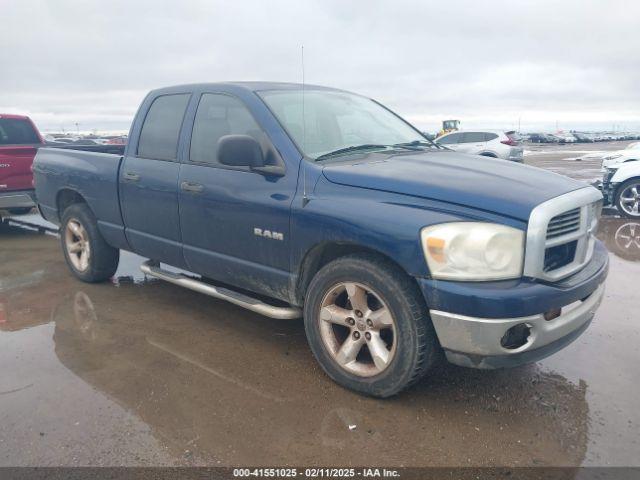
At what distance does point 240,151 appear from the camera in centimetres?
336

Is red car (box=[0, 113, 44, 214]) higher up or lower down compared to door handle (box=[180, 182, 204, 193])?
lower down

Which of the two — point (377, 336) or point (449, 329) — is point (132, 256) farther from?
point (449, 329)

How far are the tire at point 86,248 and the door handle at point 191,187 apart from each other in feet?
5.26

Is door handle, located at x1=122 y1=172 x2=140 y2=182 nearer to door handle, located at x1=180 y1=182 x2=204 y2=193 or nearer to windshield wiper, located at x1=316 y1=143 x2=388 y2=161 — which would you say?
door handle, located at x1=180 y1=182 x2=204 y2=193

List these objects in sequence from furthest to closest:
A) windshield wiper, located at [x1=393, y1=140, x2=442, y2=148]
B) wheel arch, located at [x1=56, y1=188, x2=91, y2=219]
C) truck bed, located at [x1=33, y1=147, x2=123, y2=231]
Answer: wheel arch, located at [x1=56, y1=188, x2=91, y2=219], truck bed, located at [x1=33, y1=147, x2=123, y2=231], windshield wiper, located at [x1=393, y1=140, x2=442, y2=148]

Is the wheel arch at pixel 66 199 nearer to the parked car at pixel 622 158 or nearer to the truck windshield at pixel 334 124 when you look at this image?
the truck windshield at pixel 334 124

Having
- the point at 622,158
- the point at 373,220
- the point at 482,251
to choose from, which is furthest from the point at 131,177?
the point at 622,158

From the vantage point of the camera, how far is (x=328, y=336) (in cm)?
326

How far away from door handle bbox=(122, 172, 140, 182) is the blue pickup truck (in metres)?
→ 0.02

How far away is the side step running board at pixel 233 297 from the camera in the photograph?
3.49m

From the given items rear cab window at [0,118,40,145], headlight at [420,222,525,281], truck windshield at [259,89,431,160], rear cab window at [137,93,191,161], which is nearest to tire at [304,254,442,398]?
headlight at [420,222,525,281]

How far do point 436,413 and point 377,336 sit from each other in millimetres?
555

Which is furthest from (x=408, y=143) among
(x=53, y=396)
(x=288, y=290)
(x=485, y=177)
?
(x=53, y=396)

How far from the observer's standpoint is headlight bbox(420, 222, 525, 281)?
8.68 ft
